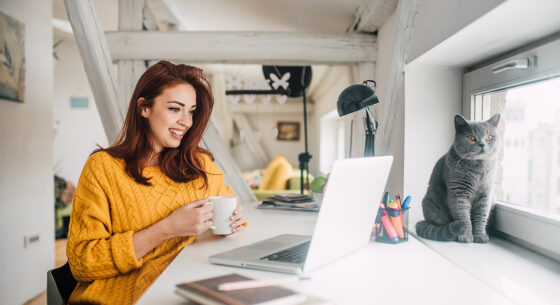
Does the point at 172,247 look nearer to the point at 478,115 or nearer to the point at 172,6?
the point at 478,115

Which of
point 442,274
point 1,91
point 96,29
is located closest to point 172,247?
point 442,274

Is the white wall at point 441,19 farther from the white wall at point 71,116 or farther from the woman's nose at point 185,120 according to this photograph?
the white wall at point 71,116

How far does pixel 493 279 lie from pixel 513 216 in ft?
1.39

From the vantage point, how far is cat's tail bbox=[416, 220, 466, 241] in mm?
1136

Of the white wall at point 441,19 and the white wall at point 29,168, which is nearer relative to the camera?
the white wall at point 441,19

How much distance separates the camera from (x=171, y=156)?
1.33m

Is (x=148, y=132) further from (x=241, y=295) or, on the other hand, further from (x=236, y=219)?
(x=241, y=295)

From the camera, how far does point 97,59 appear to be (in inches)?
71.7

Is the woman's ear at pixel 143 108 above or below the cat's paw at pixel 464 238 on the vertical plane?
above

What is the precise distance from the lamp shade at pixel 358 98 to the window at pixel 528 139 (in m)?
0.38

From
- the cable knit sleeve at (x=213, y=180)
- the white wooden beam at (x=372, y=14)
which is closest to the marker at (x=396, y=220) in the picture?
the cable knit sleeve at (x=213, y=180)

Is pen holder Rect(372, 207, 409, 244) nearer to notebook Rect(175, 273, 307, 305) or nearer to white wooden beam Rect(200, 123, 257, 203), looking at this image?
notebook Rect(175, 273, 307, 305)

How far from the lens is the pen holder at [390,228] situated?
1091 mm

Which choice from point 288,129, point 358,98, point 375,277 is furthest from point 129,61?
point 288,129
